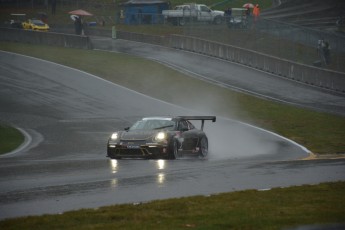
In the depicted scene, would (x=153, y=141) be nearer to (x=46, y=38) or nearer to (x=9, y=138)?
(x=9, y=138)

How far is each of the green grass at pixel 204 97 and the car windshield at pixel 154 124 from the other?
5890 millimetres

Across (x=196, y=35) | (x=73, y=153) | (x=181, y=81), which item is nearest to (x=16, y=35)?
(x=196, y=35)

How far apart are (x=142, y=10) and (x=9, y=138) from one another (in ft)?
152

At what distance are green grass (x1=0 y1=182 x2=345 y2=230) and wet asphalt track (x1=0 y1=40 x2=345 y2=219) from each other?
898 mm

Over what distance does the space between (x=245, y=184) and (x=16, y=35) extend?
156 feet

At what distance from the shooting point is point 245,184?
1702cm

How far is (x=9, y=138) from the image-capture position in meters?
29.1

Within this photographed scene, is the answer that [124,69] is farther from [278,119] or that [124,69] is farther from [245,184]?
[245,184]

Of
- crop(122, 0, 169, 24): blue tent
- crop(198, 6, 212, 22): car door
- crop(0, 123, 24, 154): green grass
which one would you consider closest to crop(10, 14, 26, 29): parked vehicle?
crop(122, 0, 169, 24): blue tent

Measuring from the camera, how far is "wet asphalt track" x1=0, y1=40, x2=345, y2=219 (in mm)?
15258

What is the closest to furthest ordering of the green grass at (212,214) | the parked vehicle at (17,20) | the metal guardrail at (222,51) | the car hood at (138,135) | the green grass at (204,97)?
1. the green grass at (212,214)
2. the car hood at (138,135)
3. the green grass at (204,97)
4. the metal guardrail at (222,51)
5. the parked vehicle at (17,20)

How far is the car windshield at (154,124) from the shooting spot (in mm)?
23703

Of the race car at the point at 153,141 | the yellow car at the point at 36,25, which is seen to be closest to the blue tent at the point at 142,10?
the yellow car at the point at 36,25

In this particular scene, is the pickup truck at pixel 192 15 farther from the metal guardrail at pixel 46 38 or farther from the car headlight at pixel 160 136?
the car headlight at pixel 160 136
